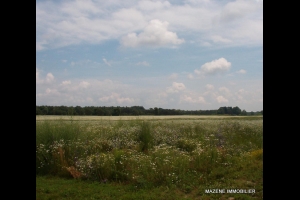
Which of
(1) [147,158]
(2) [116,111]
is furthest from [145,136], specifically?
(1) [147,158]

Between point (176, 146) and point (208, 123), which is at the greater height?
point (208, 123)

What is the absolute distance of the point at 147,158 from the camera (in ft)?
19.5

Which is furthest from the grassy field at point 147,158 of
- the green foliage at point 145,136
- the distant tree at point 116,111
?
the distant tree at point 116,111

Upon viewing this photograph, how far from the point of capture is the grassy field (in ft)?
16.3

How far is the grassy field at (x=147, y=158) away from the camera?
4961mm

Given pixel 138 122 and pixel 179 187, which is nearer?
pixel 179 187

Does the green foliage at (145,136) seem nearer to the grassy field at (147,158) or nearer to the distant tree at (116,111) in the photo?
the grassy field at (147,158)

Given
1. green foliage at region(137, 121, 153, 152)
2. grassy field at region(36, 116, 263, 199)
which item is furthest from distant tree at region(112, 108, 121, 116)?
green foliage at region(137, 121, 153, 152)

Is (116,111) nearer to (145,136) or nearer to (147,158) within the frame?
(145,136)
